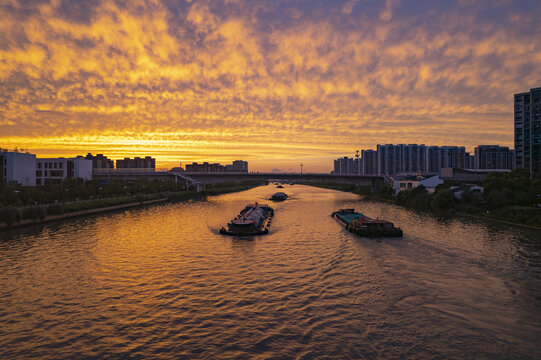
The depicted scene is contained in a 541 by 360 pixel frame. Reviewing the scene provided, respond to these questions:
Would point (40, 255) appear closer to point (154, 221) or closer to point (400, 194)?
point (154, 221)

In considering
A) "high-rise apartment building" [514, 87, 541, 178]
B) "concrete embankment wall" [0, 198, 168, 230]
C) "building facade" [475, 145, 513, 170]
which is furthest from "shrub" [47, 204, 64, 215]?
"building facade" [475, 145, 513, 170]

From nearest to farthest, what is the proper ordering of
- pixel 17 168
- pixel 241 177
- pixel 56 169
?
pixel 17 168 < pixel 56 169 < pixel 241 177

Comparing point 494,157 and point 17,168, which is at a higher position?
point 494,157

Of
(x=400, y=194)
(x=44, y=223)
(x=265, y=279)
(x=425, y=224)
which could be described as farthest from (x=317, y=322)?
(x=400, y=194)

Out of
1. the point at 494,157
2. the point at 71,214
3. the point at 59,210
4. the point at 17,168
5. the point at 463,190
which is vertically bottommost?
the point at 71,214

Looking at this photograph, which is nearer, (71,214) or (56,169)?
(71,214)

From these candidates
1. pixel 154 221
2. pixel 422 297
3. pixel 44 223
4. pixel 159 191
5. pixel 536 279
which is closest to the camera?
pixel 422 297

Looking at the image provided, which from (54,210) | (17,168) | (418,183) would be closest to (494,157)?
(418,183)

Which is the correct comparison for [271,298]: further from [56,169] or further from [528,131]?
[528,131]
